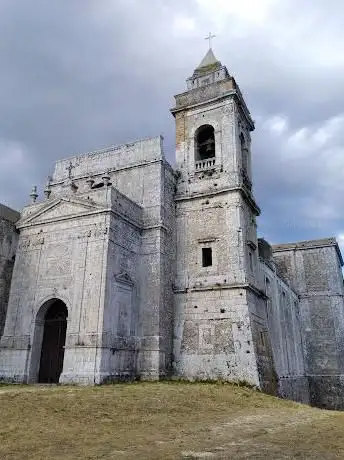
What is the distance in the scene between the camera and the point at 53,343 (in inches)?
687

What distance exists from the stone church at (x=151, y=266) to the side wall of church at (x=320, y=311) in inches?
332

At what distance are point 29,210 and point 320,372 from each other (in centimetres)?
2509

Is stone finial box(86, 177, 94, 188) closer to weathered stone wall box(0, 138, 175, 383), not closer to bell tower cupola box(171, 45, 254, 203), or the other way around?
weathered stone wall box(0, 138, 175, 383)

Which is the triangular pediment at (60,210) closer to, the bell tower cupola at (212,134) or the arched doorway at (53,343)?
the arched doorway at (53,343)

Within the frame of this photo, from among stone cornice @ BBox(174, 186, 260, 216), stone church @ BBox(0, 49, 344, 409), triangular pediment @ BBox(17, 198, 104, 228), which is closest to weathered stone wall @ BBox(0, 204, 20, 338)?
stone church @ BBox(0, 49, 344, 409)

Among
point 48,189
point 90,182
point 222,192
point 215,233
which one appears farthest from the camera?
point 48,189

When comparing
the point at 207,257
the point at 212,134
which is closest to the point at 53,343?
the point at 207,257

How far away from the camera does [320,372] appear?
31375 mm

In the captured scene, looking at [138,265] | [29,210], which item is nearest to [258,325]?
[138,265]

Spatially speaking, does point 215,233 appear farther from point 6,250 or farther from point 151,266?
point 6,250

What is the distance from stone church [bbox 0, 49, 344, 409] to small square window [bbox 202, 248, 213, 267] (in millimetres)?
57

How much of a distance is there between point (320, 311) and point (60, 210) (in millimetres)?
24116

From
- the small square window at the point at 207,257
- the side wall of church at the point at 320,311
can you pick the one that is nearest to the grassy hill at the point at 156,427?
the small square window at the point at 207,257

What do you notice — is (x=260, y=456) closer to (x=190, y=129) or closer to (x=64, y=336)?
(x=64, y=336)
